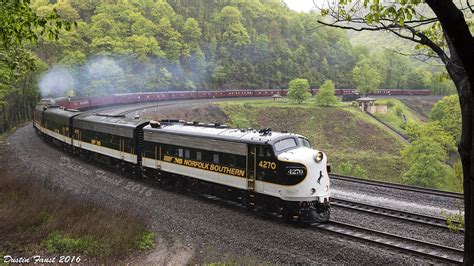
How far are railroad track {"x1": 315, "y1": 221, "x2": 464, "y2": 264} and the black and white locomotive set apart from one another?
0.90 m

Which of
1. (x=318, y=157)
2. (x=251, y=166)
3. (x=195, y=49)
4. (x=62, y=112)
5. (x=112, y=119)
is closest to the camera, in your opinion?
(x=318, y=157)

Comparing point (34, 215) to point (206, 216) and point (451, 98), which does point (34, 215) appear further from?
point (451, 98)

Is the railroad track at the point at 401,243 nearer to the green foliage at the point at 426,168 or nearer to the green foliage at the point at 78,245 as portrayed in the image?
the green foliage at the point at 78,245

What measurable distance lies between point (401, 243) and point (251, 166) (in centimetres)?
628

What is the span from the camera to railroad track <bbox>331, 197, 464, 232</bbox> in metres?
16.3

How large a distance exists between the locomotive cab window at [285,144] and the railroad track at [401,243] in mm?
3282

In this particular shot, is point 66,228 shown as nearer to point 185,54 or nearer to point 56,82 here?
point 56,82

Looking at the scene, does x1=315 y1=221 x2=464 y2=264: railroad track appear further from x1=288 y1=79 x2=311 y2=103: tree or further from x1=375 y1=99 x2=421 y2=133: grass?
x1=288 y1=79 x2=311 y2=103: tree

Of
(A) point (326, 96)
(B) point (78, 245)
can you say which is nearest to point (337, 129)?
(A) point (326, 96)

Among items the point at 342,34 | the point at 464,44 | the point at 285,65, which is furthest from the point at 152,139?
the point at 342,34

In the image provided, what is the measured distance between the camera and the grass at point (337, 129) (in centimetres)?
5538

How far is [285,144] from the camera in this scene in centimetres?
1644

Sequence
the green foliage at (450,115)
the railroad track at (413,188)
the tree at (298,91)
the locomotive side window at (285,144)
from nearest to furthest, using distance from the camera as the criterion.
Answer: the locomotive side window at (285,144) → the railroad track at (413,188) → the green foliage at (450,115) → the tree at (298,91)

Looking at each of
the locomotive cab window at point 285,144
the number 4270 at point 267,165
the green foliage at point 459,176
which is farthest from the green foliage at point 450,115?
the number 4270 at point 267,165
